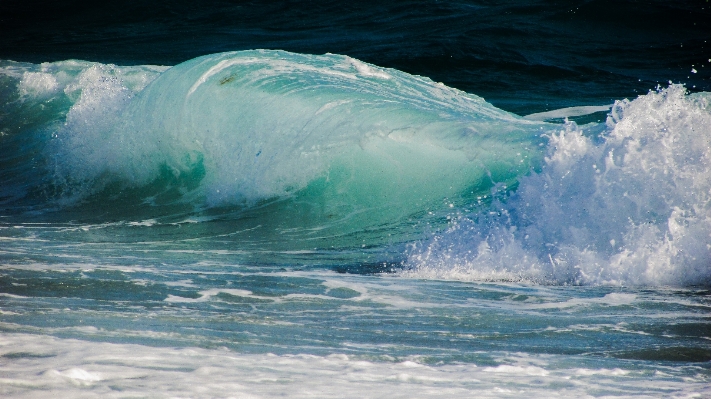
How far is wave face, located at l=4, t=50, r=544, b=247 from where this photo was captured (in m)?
6.96

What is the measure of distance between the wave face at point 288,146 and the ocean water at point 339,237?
0.08 feet

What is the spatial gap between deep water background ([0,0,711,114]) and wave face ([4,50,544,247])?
15.5ft

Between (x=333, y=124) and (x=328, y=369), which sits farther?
(x=333, y=124)

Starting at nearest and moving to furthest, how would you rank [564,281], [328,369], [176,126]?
1. [328,369]
2. [564,281]
3. [176,126]

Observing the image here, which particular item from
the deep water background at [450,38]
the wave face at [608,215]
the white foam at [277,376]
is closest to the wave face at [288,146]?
the wave face at [608,215]

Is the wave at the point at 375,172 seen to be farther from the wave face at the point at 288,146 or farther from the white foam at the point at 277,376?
the white foam at the point at 277,376

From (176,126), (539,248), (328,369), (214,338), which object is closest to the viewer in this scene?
(328,369)

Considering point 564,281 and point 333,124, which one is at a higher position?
point 333,124

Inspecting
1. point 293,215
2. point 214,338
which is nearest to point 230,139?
point 293,215

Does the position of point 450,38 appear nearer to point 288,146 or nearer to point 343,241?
point 288,146

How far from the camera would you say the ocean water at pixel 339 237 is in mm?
2955

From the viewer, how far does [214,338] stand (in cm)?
327

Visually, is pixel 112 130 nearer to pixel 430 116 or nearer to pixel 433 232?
pixel 430 116

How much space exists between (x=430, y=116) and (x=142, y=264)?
3462mm
